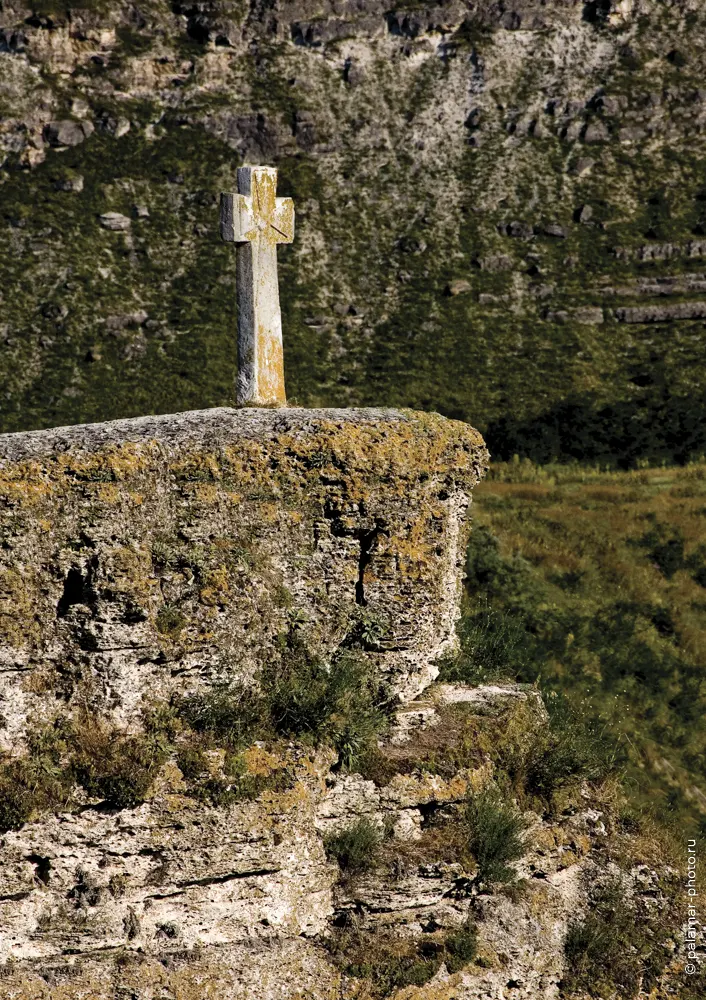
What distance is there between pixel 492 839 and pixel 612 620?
28.0 ft

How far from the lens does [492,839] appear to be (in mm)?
9227

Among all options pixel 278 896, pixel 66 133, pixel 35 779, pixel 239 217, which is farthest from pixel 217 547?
pixel 66 133

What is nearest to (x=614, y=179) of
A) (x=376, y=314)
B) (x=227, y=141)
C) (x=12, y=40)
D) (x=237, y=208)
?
(x=376, y=314)

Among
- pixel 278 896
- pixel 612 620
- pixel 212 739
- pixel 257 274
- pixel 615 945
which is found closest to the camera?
pixel 278 896

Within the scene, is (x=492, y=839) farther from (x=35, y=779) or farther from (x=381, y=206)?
(x=381, y=206)

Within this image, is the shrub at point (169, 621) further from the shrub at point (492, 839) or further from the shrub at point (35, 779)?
the shrub at point (492, 839)

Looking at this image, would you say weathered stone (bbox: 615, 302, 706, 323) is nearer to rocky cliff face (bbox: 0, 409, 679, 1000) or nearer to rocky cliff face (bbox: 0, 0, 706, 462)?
rocky cliff face (bbox: 0, 0, 706, 462)

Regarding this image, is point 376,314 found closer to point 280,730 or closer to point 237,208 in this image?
point 237,208

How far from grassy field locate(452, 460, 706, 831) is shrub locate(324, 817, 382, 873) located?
2.08 metres

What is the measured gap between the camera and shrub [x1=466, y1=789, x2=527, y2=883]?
30.3 ft

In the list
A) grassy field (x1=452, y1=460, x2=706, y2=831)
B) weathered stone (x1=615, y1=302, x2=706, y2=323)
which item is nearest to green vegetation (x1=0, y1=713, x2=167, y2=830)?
grassy field (x1=452, y1=460, x2=706, y2=831)

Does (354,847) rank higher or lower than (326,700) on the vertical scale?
lower

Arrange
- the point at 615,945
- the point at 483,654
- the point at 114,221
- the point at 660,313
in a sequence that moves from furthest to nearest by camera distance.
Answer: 1. the point at 114,221
2. the point at 660,313
3. the point at 483,654
4. the point at 615,945

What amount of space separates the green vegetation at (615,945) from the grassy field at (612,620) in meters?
1.81
